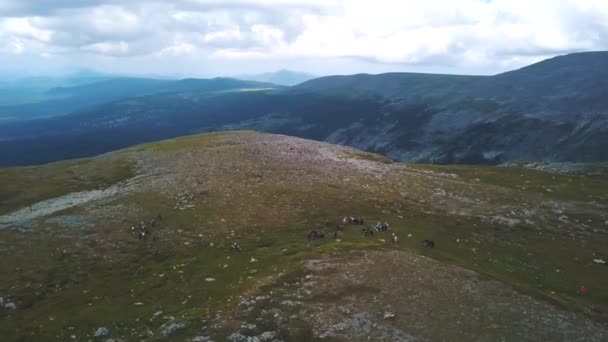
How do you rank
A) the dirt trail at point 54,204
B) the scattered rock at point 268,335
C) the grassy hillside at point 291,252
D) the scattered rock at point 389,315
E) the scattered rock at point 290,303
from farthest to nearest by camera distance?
the dirt trail at point 54,204
the scattered rock at point 290,303
the grassy hillside at point 291,252
the scattered rock at point 389,315
the scattered rock at point 268,335

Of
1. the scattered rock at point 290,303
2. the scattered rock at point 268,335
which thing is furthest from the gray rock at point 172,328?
the scattered rock at point 290,303

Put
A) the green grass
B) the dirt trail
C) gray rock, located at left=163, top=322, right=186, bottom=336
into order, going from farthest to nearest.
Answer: the green grass, the dirt trail, gray rock, located at left=163, top=322, right=186, bottom=336

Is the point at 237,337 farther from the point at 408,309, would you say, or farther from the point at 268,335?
the point at 408,309

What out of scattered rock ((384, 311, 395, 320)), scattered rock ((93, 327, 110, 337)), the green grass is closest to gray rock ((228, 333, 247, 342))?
scattered rock ((93, 327, 110, 337))

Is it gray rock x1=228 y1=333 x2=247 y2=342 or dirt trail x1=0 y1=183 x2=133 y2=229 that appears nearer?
gray rock x1=228 y1=333 x2=247 y2=342

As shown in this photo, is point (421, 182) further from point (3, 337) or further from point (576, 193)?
point (3, 337)

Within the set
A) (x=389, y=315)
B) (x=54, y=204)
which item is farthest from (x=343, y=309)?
(x=54, y=204)

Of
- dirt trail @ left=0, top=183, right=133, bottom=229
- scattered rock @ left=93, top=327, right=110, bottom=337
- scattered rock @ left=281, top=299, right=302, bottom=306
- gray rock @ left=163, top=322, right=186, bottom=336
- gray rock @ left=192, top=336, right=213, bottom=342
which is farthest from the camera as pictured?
dirt trail @ left=0, top=183, right=133, bottom=229

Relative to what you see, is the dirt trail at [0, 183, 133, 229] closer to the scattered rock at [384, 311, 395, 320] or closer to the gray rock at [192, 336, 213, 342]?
the gray rock at [192, 336, 213, 342]

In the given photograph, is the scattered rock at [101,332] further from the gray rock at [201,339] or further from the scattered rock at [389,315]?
the scattered rock at [389,315]
